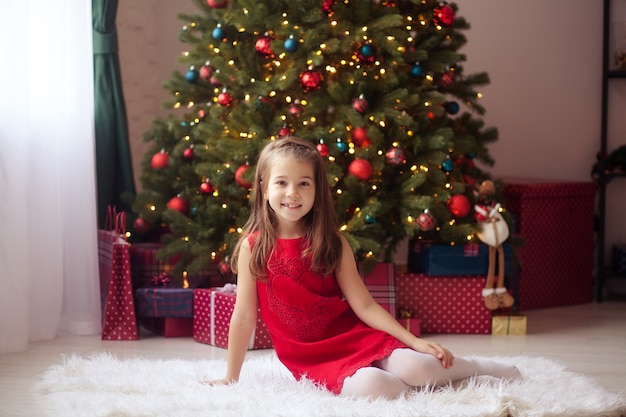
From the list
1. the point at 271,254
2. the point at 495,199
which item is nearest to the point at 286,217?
the point at 271,254

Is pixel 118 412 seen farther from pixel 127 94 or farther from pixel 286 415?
pixel 127 94

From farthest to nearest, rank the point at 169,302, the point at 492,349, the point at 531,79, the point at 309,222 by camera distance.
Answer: the point at 531,79, the point at 169,302, the point at 492,349, the point at 309,222

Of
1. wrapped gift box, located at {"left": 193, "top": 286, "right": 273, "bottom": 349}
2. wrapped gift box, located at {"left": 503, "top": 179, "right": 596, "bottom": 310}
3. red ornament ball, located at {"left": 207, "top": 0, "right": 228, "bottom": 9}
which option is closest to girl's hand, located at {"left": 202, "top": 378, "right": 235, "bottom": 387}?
wrapped gift box, located at {"left": 193, "top": 286, "right": 273, "bottom": 349}

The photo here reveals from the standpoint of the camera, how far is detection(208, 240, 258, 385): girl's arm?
2502 millimetres

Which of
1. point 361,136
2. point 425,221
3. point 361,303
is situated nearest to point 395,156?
point 361,136

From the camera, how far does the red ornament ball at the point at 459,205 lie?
3486mm

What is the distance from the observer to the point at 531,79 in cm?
462

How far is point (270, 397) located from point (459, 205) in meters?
1.39

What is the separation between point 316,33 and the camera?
3365 mm

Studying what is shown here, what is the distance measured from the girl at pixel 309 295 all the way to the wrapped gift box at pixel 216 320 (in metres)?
0.74

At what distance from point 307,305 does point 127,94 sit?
232 centimetres

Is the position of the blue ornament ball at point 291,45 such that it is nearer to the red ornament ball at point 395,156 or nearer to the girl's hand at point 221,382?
the red ornament ball at point 395,156

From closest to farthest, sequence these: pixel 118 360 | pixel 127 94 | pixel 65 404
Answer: pixel 65 404 < pixel 118 360 < pixel 127 94

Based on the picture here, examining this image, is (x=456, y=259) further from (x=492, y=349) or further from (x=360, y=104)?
(x=360, y=104)
